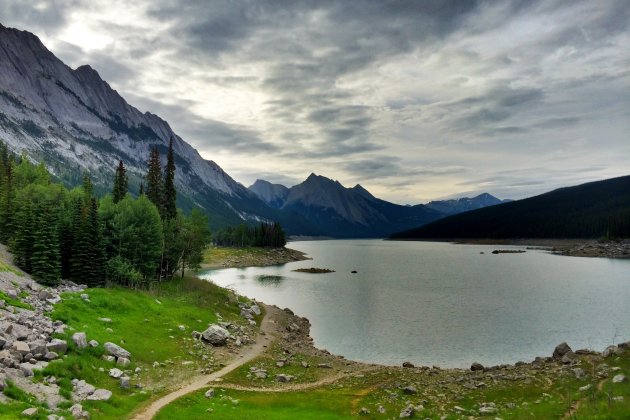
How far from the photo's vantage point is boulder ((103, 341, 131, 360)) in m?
35.5

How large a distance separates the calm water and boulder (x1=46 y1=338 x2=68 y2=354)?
3655cm

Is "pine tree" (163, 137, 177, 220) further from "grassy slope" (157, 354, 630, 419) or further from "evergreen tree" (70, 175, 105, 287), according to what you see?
"grassy slope" (157, 354, 630, 419)

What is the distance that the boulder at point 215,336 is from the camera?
50.8 meters

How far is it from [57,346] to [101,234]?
42.4m

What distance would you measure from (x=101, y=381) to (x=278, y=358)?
2348cm

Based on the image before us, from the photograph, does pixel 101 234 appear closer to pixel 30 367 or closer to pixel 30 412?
pixel 30 367

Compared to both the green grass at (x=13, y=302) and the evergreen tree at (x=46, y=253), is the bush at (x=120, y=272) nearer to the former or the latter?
the evergreen tree at (x=46, y=253)

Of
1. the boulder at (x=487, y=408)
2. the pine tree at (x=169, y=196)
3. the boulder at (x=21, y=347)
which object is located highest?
the pine tree at (x=169, y=196)

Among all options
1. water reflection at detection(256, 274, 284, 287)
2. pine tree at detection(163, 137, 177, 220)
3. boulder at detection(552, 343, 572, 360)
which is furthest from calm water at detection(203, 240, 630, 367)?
pine tree at detection(163, 137, 177, 220)

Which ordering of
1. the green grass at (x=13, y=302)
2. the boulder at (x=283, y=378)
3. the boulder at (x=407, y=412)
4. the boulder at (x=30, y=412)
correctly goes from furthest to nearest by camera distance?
the boulder at (x=283, y=378) → the green grass at (x=13, y=302) → the boulder at (x=407, y=412) → the boulder at (x=30, y=412)

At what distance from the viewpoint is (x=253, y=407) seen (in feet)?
107

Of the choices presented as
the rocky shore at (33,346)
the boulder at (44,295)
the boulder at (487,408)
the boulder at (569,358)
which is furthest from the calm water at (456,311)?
the boulder at (44,295)

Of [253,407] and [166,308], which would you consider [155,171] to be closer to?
[166,308]

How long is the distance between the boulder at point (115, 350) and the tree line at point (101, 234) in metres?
28.5
